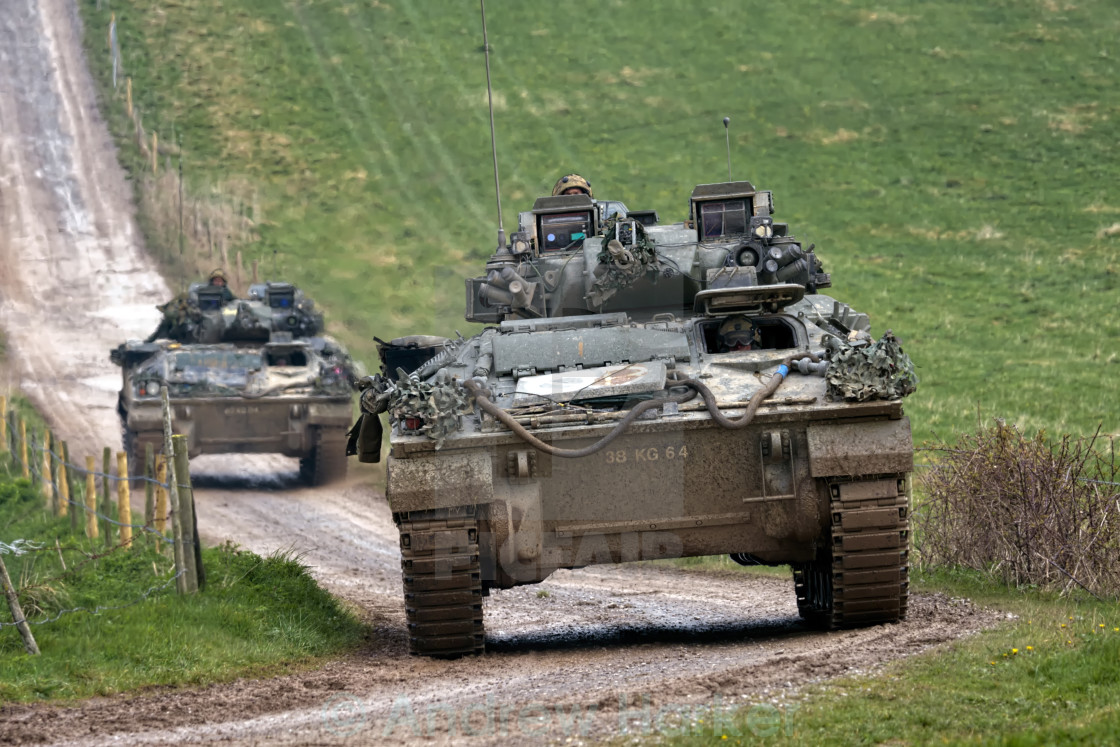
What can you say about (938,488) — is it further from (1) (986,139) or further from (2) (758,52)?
(2) (758,52)

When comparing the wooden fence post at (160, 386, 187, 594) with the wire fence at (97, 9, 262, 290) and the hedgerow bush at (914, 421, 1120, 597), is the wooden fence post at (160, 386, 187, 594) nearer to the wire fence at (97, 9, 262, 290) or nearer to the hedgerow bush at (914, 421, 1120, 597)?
the hedgerow bush at (914, 421, 1120, 597)

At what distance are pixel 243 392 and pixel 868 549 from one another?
45.3 ft

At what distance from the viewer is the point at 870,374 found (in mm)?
11281

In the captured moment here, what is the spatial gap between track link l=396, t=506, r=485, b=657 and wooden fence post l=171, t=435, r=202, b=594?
7.22ft

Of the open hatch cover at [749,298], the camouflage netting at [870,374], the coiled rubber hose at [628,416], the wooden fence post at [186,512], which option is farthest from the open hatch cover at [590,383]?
the wooden fence post at [186,512]

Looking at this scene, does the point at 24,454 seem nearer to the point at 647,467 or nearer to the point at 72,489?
the point at 72,489

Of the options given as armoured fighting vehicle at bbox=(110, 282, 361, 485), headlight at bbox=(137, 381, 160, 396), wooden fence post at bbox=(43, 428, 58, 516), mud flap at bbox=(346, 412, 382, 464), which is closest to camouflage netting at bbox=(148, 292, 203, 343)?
armoured fighting vehicle at bbox=(110, 282, 361, 485)

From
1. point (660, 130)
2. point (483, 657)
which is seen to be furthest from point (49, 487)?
point (660, 130)

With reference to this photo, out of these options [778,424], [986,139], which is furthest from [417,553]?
[986,139]

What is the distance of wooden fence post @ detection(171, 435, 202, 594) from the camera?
42.3ft

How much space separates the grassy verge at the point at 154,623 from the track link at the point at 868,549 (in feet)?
12.3

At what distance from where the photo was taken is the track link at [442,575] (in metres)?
11.4

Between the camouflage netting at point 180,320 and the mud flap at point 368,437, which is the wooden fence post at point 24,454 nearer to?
the camouflage netting at point 180,320

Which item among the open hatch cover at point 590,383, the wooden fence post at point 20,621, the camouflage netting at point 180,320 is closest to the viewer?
the wooden fence post at point 20,621
